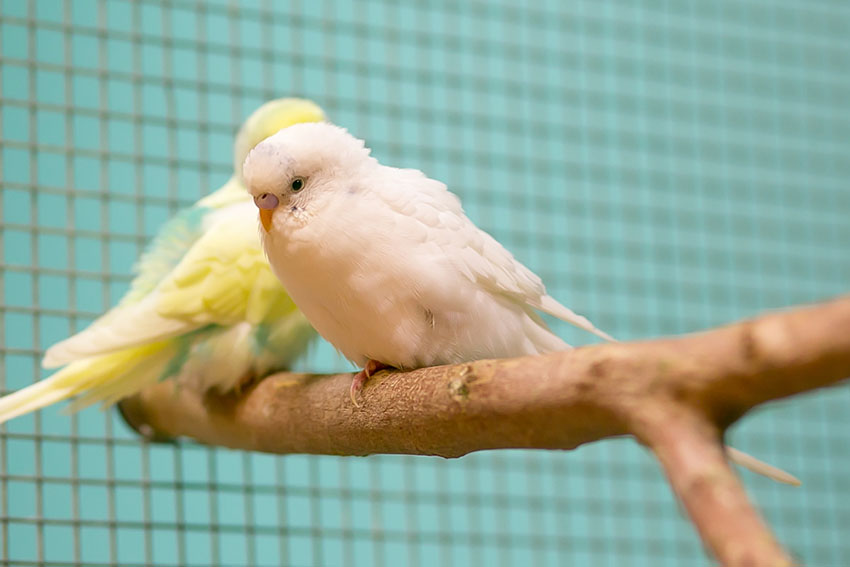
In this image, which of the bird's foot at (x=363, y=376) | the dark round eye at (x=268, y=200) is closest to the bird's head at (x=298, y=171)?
the dark round eye at (x=268, y=200)

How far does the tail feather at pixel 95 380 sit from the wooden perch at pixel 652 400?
381mm

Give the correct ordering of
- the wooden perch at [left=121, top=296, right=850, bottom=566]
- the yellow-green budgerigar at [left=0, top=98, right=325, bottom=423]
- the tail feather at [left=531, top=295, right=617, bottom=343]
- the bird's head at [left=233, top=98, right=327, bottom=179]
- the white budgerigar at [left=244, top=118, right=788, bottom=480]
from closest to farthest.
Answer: the wooden perch at [left=121, top=296, right=850, bottom=566] < the white budgerigar at [left=244, top=118, right=788, bottom=480] < the tail feather at [left=531, top=295, right=617, bottom=343] < the yellow-green budgerigar at [left=0, top=98, right=325, bottom=423] < the bird's head at [left=233, top=98, right=327, bottom=179]

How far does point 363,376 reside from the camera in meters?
1.03

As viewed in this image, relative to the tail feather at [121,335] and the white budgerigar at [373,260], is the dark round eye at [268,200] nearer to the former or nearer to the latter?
the white budgerigar at [373,260]

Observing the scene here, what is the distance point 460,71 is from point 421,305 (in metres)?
1.11

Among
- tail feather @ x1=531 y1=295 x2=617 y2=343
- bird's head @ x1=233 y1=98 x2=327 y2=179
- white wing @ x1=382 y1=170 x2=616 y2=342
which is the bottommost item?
tail feather @ x1=531 y1=295 x2=617 y2=343

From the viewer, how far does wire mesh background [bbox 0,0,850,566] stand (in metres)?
1.55

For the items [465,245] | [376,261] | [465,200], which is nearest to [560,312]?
[465,245]

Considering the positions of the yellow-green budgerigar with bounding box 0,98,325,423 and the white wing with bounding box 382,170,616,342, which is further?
the yellow-green budgerigar with bounding box 0,98,325,423

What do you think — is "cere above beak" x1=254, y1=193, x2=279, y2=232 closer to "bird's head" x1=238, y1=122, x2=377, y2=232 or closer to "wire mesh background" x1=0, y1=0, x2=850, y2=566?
"bird's head" x1=238, y1=122, x2=377, y2=232

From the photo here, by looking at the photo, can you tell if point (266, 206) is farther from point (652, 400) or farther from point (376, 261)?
point (652, 400)

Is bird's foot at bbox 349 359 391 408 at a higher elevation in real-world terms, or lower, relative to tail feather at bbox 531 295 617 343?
lower

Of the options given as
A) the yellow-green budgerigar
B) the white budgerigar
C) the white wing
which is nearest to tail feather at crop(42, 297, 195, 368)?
the yellow-green budgerigar

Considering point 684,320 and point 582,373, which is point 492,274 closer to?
point 582,373
